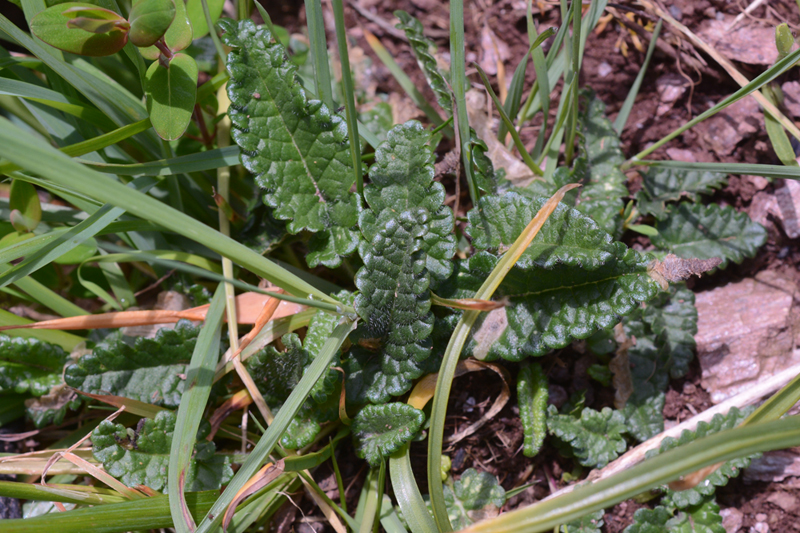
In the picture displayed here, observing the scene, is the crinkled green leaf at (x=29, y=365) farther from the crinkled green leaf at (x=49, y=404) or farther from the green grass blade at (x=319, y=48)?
the green grass blade at (x=319, y=48)

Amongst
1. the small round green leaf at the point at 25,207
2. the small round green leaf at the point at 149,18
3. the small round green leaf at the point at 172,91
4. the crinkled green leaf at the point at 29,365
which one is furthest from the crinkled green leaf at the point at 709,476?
the small round green leaf at the point at 25,207

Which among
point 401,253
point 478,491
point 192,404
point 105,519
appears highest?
point 401,253

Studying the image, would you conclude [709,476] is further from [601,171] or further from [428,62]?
[428,62]

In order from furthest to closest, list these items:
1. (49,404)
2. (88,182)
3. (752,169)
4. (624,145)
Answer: (624,145), (49,404), (752,169), (88,182)

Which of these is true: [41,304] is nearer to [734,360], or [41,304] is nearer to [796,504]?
[734,360]

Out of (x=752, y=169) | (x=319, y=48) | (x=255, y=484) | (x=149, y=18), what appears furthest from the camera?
(x=752, y=169)

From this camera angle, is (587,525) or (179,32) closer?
(179,32)

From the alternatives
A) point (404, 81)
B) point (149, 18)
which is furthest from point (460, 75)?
point (149, 18)

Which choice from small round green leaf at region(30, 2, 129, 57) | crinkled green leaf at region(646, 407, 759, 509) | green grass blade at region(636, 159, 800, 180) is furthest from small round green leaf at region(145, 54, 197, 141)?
crinkled green leaf at region(646, 407, 759, 509)

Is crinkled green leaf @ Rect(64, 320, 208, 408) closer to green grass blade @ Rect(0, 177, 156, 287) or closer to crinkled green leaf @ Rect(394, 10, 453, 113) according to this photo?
green grass blade @ Rect(0, 177, 156, 287)
